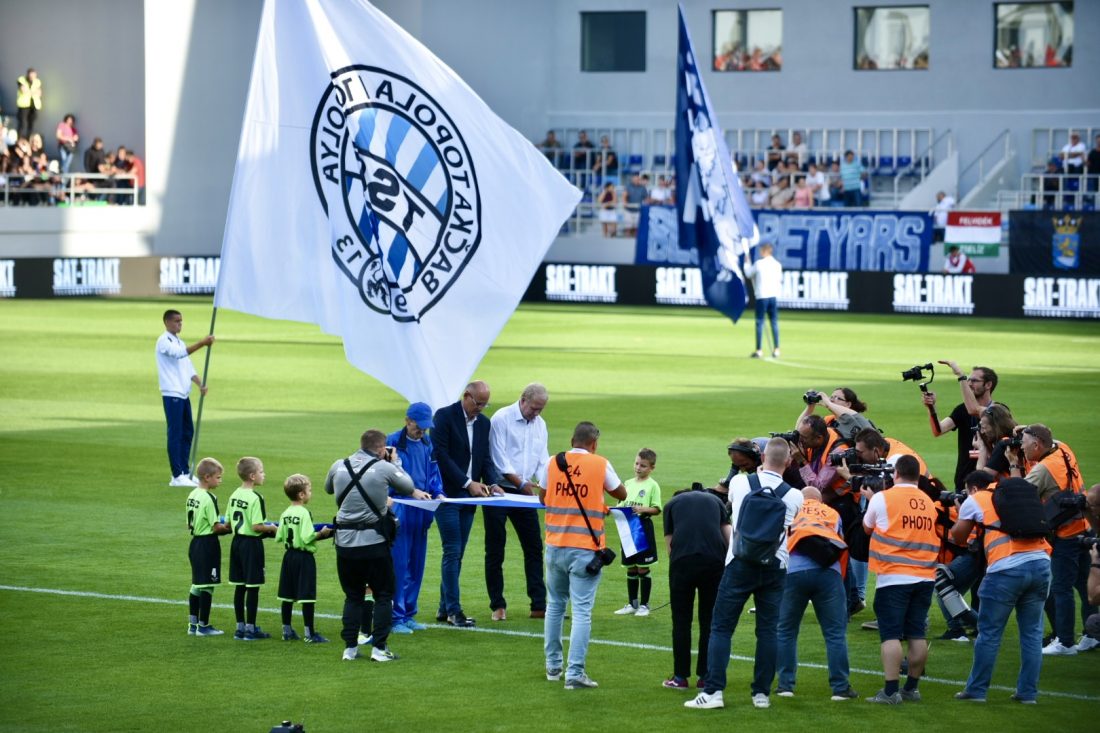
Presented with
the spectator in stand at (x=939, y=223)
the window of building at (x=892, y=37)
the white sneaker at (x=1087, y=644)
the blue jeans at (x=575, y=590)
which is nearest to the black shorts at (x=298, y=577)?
the blue jeans at (x=575, y=590)

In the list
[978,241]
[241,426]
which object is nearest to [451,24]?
[978,241]

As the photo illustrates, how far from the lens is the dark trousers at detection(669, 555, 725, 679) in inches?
455

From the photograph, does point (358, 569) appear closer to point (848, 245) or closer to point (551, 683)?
point (551, 683)

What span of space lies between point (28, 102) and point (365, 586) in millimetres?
50205

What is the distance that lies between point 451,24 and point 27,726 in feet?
179

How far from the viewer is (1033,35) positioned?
56.2 meters

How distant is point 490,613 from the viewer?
14.4 m

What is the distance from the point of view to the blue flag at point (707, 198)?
28125 mm

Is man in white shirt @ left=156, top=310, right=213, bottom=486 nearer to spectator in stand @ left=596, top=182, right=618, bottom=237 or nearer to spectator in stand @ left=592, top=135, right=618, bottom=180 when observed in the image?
spectator in stand @ left=596, top=182, right=618, bottom=237

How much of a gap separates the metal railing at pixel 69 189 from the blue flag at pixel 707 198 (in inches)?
1215

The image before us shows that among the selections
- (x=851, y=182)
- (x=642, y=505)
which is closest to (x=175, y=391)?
(x=642, y=505)

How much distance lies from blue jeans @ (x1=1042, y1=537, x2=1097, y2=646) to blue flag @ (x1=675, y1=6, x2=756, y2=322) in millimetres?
15062

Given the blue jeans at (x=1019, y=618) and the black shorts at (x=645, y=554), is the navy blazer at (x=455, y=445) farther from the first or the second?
the blue jeans at (x=1019, y=618)

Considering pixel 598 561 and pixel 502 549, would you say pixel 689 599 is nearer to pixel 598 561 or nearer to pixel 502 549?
pixel 598 561
